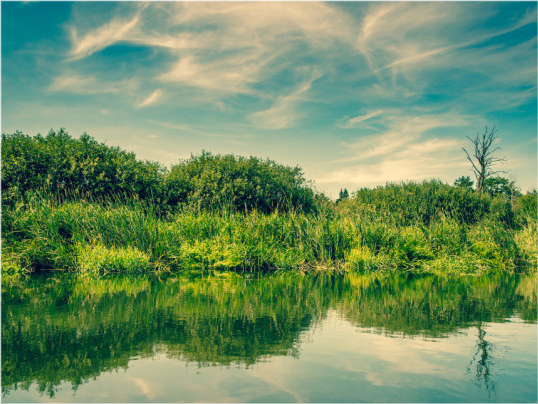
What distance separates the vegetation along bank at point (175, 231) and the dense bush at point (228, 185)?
3.3 inches

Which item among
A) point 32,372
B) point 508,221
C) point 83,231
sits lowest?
point 32,372

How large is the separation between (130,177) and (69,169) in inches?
87.7

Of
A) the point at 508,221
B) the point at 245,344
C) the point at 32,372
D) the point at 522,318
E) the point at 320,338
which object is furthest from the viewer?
the point at 508,221

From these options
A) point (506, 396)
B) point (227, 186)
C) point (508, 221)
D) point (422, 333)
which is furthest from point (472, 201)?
point (506, 396)

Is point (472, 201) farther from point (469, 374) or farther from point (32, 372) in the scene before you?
point (32, 372)

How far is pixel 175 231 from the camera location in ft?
39.4

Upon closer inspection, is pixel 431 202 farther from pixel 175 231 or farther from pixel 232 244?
pixel 175 231

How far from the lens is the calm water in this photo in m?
2.61

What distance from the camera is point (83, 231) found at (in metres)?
11.4

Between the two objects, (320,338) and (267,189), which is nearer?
(320,338)

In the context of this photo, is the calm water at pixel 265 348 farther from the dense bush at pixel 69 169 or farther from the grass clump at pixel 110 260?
the dense bush at pixel 69 169

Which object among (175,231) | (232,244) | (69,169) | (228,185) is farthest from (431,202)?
(69,169)

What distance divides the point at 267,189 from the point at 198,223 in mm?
8075

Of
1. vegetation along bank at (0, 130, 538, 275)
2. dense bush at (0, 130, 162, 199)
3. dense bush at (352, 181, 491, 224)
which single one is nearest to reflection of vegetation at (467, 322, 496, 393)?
vegetation along bank at (0, 130, 538, 275)
